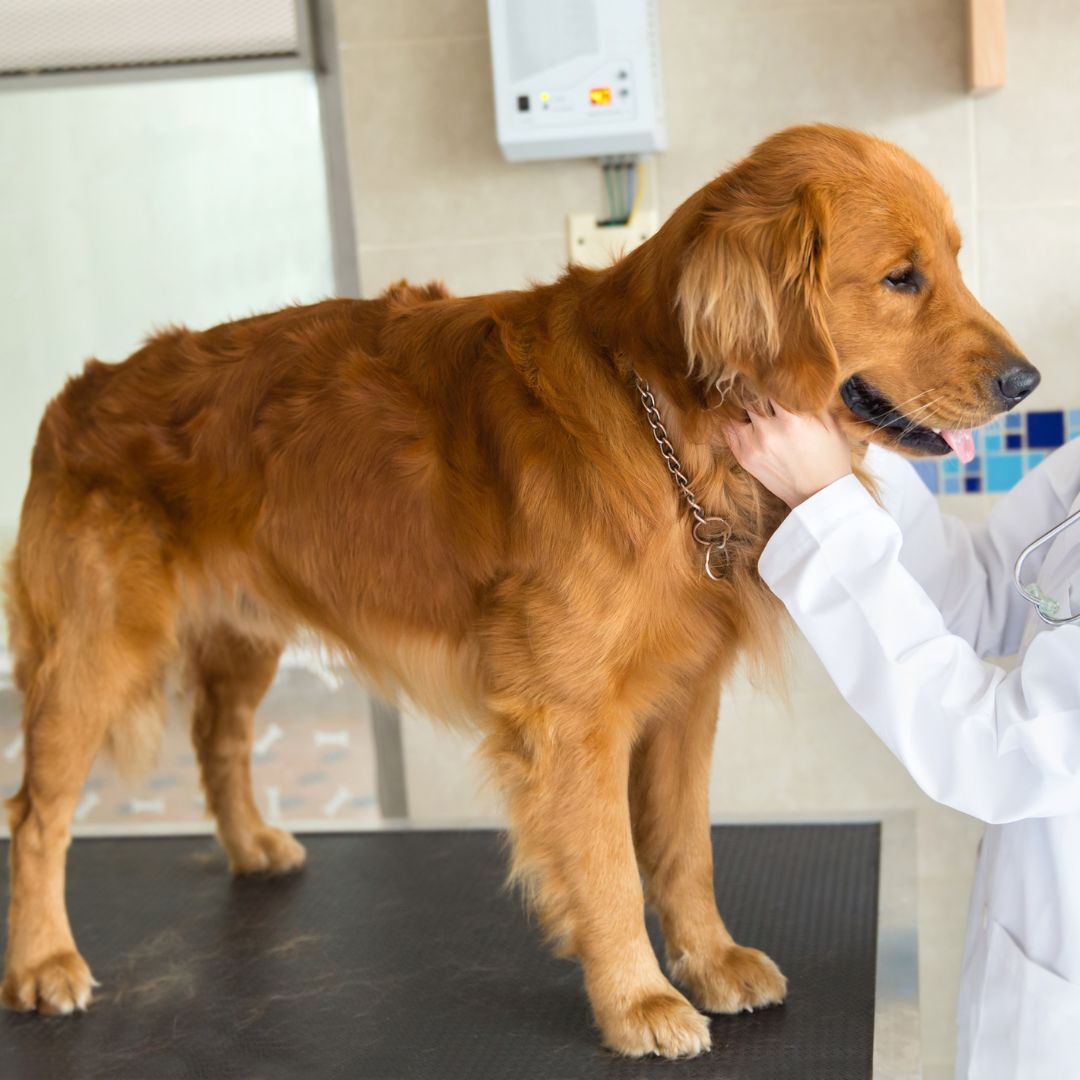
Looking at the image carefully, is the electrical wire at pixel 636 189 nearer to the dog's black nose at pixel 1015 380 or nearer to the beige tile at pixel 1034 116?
the beige tile at pixel 1034 116

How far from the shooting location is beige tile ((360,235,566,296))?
9.05 feet

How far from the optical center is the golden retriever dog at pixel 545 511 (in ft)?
4.47

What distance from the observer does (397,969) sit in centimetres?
179

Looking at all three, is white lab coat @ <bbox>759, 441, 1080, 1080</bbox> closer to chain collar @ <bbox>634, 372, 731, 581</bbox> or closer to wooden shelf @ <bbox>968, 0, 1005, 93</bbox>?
chain collar @ <bbox>634, 372, 731, 581</bbox>

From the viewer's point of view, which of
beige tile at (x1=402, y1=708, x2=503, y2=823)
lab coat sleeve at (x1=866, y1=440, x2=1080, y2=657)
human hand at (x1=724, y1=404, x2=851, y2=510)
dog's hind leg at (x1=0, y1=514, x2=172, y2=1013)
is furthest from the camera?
beige tile at (x1=402, y1=708, x2=503, y2=823)

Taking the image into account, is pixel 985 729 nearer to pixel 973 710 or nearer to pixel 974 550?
pixel 973 710

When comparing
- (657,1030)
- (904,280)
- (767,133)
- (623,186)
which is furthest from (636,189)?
(657,1030)

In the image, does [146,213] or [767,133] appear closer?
[767,133]

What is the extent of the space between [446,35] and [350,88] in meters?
0.22

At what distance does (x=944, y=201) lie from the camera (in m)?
1.43

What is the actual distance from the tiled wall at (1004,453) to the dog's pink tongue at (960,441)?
4.08ft

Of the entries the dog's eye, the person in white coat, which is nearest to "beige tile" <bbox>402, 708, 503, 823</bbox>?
the person in white coat

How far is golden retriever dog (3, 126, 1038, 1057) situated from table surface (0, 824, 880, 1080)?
0.08 metres

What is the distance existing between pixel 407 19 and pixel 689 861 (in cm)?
186
